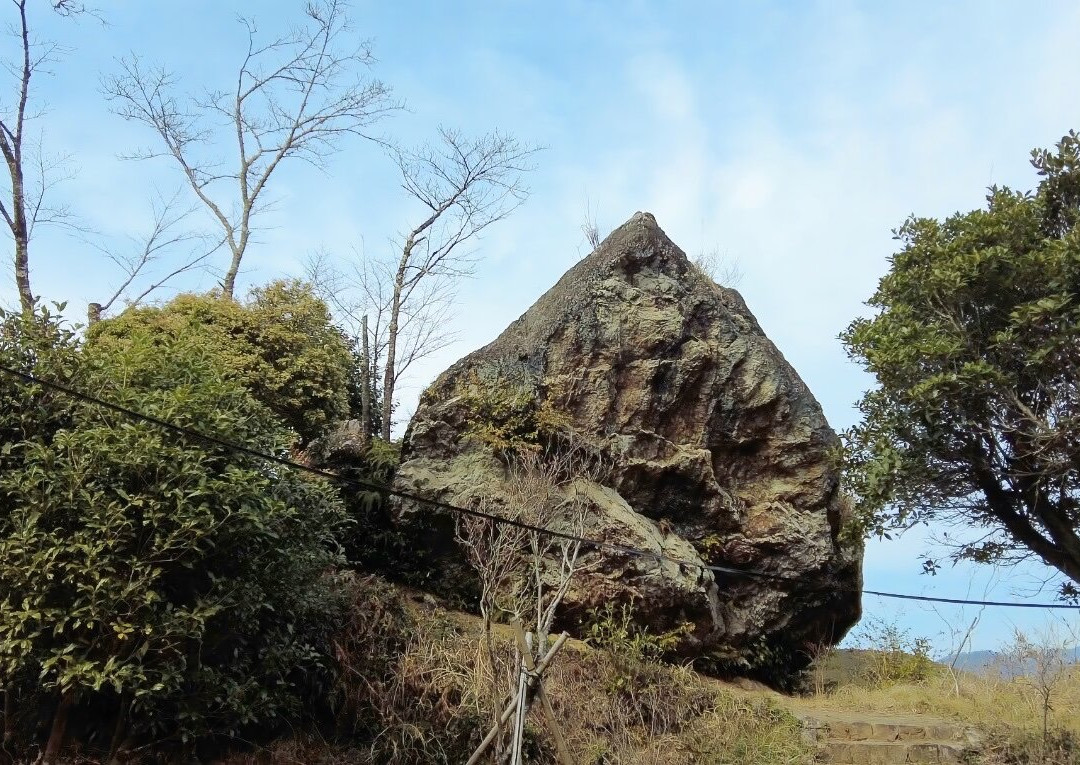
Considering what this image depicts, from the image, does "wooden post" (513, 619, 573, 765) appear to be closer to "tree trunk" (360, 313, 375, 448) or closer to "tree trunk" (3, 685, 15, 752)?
"tree trunk" (3, 685, 15, 752)

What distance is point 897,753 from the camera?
822 centimetres

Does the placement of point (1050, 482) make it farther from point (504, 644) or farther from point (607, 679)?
point (504, 644)

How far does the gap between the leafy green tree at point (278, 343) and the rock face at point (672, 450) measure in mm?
1913

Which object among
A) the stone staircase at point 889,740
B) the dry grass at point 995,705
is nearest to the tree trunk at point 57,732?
the stone staircase at point 889,740

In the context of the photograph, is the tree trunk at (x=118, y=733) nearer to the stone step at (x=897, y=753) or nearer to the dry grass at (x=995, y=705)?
the stone step at (x=897, y=753)

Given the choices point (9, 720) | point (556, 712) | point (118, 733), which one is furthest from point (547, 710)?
point (9, 720)

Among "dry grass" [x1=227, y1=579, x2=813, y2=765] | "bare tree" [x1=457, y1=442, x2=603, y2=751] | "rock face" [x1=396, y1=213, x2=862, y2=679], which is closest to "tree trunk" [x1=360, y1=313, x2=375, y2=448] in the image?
"rock face" [x1=396, y1=213, x2=862, y2=679]

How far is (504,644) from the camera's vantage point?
8.07 m

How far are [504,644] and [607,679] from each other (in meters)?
1.30

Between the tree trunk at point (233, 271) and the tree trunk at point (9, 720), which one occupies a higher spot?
the tree trunk at point (233, 271)

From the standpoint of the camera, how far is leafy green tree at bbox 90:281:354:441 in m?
11.2

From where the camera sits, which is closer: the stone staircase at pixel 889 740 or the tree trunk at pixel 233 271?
the stone staircase at pixel 889 740

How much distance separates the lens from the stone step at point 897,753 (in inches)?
319

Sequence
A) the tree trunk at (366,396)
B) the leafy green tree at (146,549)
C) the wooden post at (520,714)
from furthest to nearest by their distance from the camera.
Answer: the tree trunk at (366,396) < the leafy green tree at (146,549) < the wooden post at (520,714)
